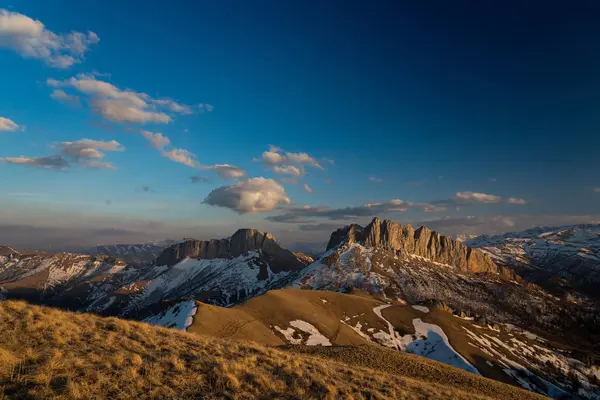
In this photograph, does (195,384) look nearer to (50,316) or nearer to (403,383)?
(50,316)

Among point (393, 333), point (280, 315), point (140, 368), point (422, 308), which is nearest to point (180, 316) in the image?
point (280, 315)

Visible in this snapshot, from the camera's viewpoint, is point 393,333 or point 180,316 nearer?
point 180,316

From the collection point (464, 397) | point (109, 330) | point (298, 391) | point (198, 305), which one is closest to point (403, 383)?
point (464, 397)

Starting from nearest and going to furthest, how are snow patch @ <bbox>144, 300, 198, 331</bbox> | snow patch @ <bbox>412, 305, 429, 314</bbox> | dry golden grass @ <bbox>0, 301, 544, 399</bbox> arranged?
dry golden grass @ <bbox>0, 301, 544, 399</bbox> → snow patch @ <bbox>144, 300, 198, 331</bbox> → snow patch @ <bbox>412, 305, 429, 314</bbox>

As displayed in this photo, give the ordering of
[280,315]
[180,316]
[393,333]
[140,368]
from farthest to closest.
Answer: [393,333] → [280,315] → [180,316] → [140,368]

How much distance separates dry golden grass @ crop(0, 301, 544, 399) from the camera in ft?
40.8

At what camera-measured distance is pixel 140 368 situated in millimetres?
14883

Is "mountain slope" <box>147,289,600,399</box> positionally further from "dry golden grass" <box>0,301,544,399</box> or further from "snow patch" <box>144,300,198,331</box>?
"dry golden grass" <box>0,301,544,399</box>

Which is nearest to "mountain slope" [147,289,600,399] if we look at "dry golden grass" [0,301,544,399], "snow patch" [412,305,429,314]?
"snow patch" [412,305,429,314]

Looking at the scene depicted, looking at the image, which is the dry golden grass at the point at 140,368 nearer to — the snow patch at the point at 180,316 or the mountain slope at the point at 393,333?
the mountain slope at the point at 393,333

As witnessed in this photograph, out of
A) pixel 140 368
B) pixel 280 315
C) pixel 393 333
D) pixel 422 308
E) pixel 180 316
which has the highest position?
pixel 140 368

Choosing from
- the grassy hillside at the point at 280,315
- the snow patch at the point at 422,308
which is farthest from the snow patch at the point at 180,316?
the snow patch at the point at 422,308

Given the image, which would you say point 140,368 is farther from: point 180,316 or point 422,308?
point 422,308

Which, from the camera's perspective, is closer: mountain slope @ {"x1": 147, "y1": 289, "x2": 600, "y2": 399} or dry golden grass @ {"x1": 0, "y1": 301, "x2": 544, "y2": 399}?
dry golden grass @ {"x1": 0, "y1": 301, "x2": 544, "y2": 399}
